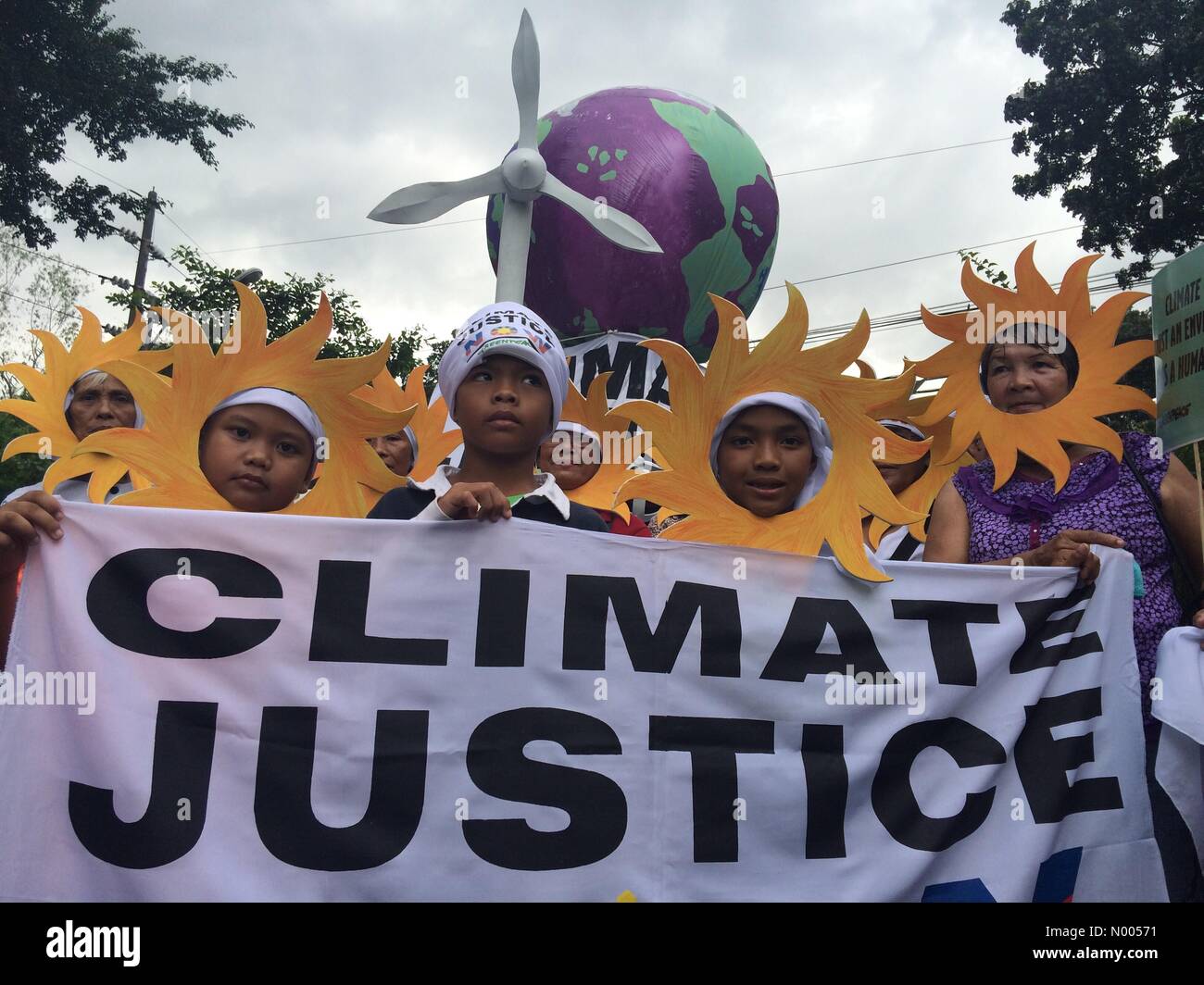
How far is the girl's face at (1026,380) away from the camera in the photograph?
3.26m

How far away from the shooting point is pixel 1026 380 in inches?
130

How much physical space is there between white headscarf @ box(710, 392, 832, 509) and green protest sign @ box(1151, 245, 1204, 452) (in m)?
1.07

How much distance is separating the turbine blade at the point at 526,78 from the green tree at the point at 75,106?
1101 centimetres

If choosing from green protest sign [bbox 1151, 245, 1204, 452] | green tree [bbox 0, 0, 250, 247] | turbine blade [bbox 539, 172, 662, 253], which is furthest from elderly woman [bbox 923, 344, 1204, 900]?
green tree [bbox 0, 0, 250, 247]

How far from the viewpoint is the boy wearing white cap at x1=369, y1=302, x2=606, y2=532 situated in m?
2.88

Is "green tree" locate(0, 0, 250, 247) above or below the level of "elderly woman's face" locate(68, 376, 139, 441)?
above

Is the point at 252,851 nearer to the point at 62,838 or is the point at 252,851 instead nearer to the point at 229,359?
the point at 62,838

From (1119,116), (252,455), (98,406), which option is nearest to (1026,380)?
(252,455)

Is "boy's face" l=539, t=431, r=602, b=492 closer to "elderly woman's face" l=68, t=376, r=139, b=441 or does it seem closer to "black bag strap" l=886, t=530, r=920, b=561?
"black bag strap" l=886, t=530, r=920, b=561

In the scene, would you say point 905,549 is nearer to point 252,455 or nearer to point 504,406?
point 504,406
